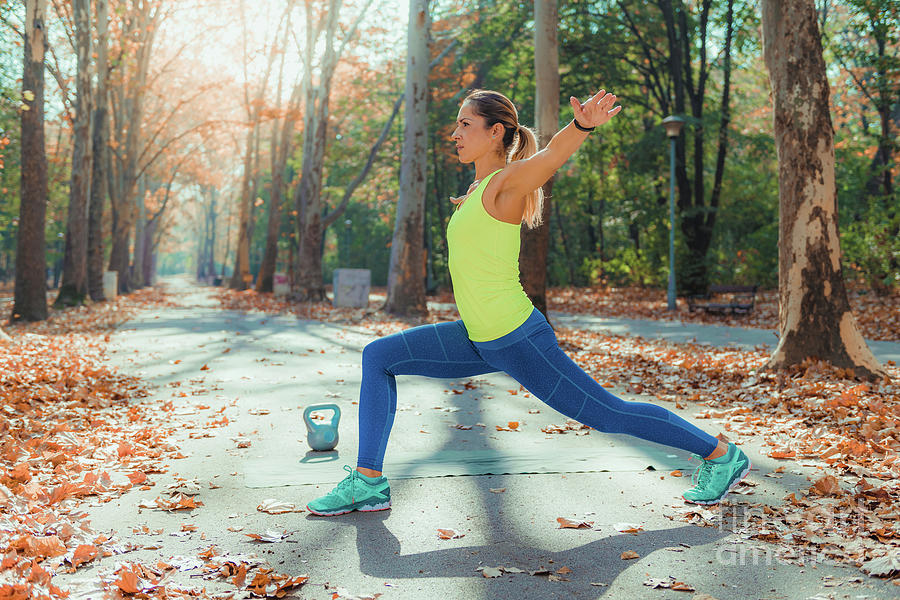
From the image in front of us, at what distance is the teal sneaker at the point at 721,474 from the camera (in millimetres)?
3701

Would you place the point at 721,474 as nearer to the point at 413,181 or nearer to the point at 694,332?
the point at 694,332

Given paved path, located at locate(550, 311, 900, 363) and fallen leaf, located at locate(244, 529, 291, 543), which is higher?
paved path, located at locate(550, 311, 900, 363)

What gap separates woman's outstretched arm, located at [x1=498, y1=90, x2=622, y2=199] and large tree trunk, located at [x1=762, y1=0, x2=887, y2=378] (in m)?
5.39

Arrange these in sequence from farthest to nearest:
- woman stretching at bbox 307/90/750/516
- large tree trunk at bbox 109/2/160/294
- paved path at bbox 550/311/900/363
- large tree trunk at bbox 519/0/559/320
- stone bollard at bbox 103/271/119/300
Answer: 1. stone bollard at bbox 103/271/119/300
2. large tree trunk at bbox 109/2/160/294
3. large tree trunk at bbox 519/0/559/320
4. paved path at bbox 550/311/900/363
5. woman stretching at bbox 307/90/750/516

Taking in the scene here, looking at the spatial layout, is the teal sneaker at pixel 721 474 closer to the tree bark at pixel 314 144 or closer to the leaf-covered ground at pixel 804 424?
the leaf-covered ground at pixel 804 424

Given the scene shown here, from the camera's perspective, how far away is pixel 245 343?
1310 centimetres

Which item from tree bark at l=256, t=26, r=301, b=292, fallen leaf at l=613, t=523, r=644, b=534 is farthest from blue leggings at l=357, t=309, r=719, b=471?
tree bark at l=256, t=26, r=301, b=292

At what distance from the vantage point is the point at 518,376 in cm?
340

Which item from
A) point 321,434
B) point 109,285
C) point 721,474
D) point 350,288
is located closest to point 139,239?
point 109,285

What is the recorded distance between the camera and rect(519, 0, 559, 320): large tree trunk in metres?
12.3

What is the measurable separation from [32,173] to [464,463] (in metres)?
13.8

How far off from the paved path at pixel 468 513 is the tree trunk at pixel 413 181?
10611 mm

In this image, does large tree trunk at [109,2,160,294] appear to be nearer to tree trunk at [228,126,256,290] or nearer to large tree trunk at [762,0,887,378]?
tree trunk at [228,126,256,290]

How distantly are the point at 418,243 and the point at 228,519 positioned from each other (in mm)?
14353
